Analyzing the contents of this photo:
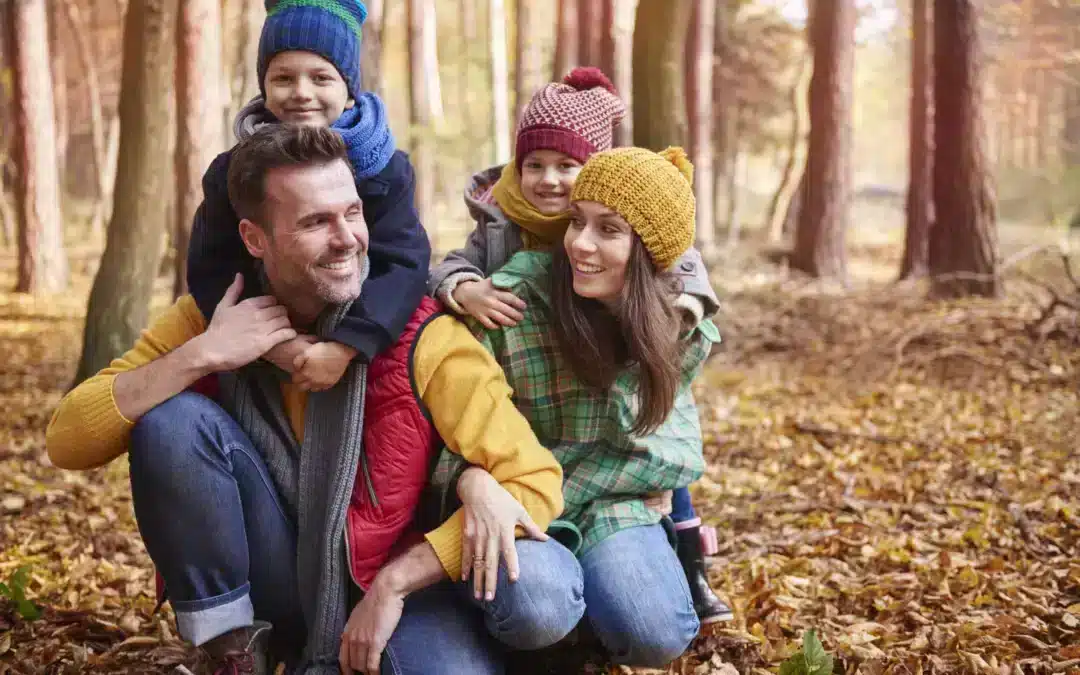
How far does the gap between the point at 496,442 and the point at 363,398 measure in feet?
1.17

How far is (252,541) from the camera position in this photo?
2.40m

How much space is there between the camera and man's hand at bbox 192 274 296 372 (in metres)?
2.27

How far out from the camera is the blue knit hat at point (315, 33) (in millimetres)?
2598

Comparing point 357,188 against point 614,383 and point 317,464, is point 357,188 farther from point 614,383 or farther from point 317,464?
point 614,383

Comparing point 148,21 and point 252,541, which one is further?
point 148,21

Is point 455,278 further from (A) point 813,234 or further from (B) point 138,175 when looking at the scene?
(A) point 813,234

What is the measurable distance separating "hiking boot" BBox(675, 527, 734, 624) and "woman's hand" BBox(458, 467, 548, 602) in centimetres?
87

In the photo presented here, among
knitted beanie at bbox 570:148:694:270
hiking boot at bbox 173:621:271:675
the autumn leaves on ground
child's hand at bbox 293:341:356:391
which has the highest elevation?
knitted beanie at bbox 570:148:694:270

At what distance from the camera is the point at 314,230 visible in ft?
7.48

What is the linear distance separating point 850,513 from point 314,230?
3.05 m

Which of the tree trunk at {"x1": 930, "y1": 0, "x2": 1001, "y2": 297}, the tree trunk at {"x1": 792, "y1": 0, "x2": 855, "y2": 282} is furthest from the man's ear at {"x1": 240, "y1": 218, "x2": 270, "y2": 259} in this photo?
the tree trunk at {"x1": 792, "y1": 0, "x2": 855, "y2": 282}

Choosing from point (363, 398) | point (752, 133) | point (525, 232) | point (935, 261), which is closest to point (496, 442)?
point (363, 398)

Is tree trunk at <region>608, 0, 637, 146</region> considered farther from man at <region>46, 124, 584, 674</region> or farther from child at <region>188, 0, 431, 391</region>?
man at <region>46, 124, 584, 674</region>

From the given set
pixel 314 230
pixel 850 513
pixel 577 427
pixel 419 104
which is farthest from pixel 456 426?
pixel 419 104
